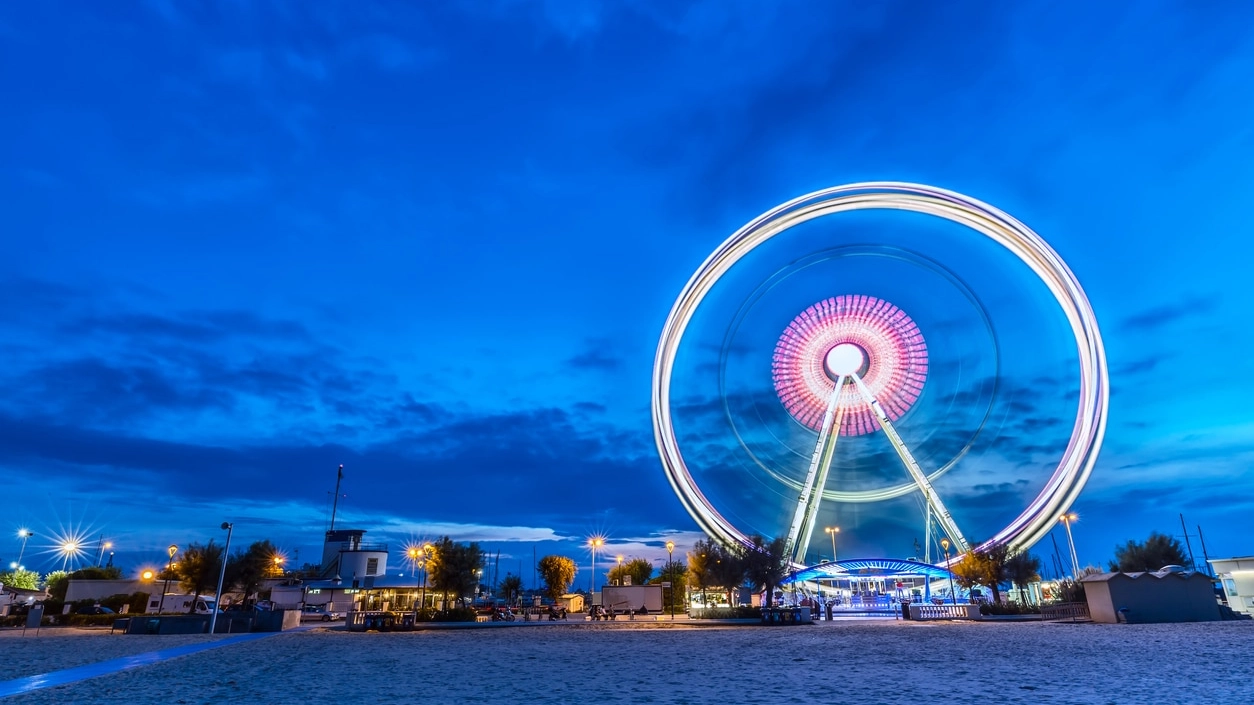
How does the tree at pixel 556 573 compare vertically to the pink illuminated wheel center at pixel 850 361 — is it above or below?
below

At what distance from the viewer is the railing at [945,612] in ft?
108

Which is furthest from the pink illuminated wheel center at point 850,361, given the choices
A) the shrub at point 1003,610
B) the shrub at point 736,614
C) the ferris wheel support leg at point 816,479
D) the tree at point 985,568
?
the shrub at point 736,614

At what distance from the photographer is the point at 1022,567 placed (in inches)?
1513

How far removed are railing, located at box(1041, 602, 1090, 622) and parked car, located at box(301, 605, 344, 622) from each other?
4022cm

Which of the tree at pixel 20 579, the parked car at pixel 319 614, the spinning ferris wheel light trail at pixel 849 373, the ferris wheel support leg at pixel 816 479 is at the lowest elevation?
the parked car at pixel 319 614

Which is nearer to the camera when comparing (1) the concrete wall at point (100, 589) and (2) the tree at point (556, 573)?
(1) the concrete wall at point (100, 589)

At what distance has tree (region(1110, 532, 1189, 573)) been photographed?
131 feet

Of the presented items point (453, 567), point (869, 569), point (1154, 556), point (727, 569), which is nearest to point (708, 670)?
point (727, 569)

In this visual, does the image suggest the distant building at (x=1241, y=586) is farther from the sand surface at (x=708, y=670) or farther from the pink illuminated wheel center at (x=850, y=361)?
the pink illuminated wheel center at (x=850, y=361)

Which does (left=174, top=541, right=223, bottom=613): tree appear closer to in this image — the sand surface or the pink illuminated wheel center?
the sand surface

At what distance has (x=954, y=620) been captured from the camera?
1303 inches

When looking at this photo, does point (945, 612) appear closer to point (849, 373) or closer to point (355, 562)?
point (849, 373)

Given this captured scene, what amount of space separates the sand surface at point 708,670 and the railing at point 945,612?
37.7 ft

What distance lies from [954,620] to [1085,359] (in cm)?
1368
